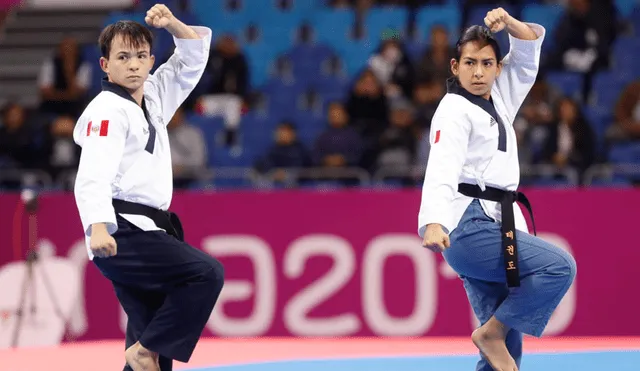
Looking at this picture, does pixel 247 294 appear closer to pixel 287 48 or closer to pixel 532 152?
pixel 532 152

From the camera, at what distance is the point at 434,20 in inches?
444

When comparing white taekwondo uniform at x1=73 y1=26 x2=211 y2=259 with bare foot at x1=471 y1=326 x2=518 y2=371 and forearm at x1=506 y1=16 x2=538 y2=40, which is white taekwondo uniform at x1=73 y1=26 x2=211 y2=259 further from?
forearm at x1=506 y1=16 x2=538 y2=40

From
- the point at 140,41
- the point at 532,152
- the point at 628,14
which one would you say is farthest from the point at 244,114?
the point at 140,41

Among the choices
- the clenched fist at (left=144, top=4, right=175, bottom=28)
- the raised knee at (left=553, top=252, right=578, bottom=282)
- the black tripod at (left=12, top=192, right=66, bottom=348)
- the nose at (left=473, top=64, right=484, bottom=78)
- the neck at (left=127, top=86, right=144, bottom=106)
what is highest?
the clenched fist at (left=144, top=4, right=175, bottom=28)

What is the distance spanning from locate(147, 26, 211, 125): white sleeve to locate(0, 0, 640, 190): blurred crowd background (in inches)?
162

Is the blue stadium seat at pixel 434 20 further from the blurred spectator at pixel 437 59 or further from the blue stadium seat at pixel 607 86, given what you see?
the blue stadium seat at pixel 607 86

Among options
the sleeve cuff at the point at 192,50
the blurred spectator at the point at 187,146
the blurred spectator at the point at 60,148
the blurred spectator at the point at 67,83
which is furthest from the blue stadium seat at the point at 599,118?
the sleeve cuff at the point at 192,50

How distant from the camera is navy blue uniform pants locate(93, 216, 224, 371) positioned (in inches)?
167

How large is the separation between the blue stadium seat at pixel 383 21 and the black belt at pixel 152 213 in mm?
7208

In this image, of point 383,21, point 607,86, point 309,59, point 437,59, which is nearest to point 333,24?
point 383,21

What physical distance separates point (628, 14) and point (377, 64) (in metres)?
2.76

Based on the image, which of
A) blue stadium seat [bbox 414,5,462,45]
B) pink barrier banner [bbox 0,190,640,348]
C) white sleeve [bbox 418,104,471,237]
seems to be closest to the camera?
white sleeve [bbox 418,104,471,237]

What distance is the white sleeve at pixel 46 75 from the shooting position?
11.3 m

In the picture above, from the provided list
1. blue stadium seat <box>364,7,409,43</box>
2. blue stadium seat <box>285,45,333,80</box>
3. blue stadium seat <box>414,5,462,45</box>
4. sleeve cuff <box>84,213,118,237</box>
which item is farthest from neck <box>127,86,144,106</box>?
blue stadium seat <box>364,7,409,43</box>
